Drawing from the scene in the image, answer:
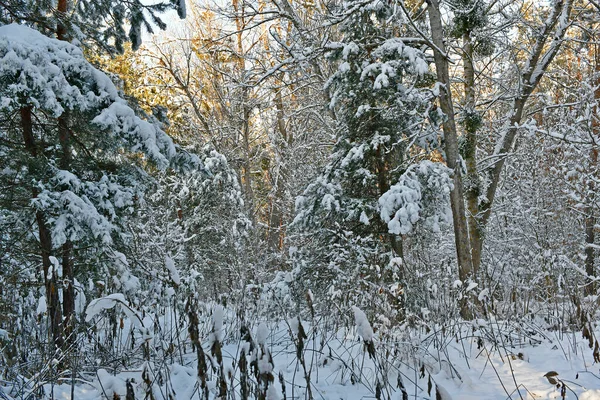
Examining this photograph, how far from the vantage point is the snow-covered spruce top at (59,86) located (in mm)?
4113

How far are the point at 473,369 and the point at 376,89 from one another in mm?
6391

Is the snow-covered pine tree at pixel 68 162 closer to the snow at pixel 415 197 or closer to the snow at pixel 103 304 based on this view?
the snow at pixel 103 304

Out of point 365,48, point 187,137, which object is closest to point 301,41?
point 365,48

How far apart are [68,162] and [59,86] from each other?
46.0 inches

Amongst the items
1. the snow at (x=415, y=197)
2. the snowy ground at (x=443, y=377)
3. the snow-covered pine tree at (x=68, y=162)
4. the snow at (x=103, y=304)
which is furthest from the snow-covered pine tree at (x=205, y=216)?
the snow at (x=103, y=304)

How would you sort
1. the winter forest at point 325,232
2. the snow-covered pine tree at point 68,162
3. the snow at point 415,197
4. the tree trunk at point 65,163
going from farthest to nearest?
the snow at point 415,197 → the tree trunk at point 65,163 → the snow-covered pine tree at point 68,162 → the winter forest at point 325,232

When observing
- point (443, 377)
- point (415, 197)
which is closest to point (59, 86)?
point (443, 377)

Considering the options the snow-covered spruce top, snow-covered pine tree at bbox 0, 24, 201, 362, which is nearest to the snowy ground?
snow-covered pine tree at bbox 0, 24, 201, 362

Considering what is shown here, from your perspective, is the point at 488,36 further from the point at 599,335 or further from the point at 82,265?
the point at 82,265

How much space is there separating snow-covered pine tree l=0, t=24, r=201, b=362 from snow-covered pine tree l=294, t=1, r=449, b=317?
4134mm

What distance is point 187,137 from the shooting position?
Answer: 19.4 metres

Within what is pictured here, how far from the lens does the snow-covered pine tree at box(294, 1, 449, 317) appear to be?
28.1 ft

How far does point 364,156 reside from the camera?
363 inches

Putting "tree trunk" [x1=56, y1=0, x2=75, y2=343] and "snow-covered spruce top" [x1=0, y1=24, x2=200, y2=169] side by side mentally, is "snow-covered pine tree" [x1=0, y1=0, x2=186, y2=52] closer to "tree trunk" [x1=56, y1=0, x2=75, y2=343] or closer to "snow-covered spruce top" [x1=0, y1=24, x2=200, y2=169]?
"tree trunk" [x1=56, y1=0, x2=75, y2=343]
